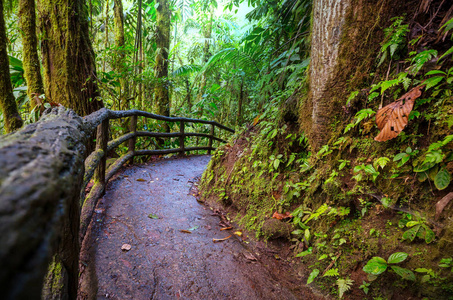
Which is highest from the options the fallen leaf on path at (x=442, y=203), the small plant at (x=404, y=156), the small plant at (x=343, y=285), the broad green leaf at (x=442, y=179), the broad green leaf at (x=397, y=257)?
the small plant at (x=404, y=156)

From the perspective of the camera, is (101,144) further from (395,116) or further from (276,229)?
(395,116)

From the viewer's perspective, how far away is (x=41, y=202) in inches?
19.8

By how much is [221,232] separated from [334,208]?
141cm

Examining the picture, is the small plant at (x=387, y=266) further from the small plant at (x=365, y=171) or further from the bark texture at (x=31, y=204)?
the bark texture at (x=31, y=204)

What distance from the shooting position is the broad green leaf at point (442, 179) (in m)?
1.54

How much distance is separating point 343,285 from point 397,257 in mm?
453

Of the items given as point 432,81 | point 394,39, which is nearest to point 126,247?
point 432,81

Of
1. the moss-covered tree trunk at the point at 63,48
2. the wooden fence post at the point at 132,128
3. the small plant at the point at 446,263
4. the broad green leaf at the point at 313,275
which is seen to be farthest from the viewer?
the wooden fence post at the point at 132,128

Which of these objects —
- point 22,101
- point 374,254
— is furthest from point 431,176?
point 22,101

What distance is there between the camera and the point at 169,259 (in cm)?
213

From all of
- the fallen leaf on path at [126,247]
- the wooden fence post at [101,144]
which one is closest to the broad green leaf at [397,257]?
the fallen leaf on path at [126,247]

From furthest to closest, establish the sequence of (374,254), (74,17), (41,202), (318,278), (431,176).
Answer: (74,17), (318,278), (374,254), (431,176), (41,202)

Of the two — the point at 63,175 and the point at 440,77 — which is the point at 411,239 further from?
the point at 63,175

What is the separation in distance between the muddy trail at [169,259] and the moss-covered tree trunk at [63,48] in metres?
1.94
